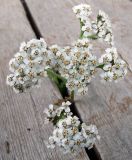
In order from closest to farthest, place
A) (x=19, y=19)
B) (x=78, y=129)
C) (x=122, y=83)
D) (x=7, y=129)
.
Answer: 1. (x=78, y=129)
2. (x=7, y=129)
3. (x=122, y=83)
4. (x=19, y=19)

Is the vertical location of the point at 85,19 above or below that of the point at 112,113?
above

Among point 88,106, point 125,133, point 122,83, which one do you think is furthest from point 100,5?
point 125,133

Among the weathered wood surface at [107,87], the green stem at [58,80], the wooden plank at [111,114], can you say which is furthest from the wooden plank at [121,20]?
the green stem at [58,80]

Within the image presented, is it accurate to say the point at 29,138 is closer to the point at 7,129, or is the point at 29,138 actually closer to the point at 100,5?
the point at 7,129

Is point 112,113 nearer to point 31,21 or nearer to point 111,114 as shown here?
point 111,114

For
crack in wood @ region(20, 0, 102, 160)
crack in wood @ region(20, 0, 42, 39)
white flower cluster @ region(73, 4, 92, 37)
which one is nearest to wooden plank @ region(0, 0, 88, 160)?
crack in wood @ region(20, 0, 102, 160)

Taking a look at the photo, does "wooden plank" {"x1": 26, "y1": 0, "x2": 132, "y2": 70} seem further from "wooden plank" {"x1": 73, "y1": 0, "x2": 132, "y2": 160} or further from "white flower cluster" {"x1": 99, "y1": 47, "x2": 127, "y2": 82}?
"white flower cluster" {"x1": 99, "y1": 47, "x2": 127, "y2": 82}

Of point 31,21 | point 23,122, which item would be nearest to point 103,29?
point 23,122
